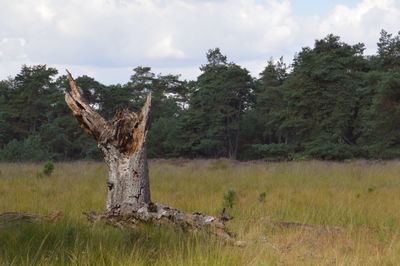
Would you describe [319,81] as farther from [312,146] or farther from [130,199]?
[130,199]

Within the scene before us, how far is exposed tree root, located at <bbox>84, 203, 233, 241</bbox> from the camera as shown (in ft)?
17.0

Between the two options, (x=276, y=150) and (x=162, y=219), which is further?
(x=276, y=150)

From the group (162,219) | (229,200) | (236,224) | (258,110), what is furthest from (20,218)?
(258,110)

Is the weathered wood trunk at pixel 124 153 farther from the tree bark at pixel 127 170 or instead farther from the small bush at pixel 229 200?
the small bush at pixel 229 200

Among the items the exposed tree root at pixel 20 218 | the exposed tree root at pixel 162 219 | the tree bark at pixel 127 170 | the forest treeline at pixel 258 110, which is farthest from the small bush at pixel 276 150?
the exposed tree root at pixel 20 218

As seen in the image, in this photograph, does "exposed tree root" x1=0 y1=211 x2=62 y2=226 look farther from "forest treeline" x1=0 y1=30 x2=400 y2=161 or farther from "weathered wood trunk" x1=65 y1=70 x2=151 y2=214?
"forest treeline" x1=0 y1=30 x2=400 y2=161

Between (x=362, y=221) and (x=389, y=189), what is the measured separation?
4.01 meters

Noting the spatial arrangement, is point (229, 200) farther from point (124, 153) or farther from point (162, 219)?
Result: point (162, 219)

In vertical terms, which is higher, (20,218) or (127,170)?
(127,170)

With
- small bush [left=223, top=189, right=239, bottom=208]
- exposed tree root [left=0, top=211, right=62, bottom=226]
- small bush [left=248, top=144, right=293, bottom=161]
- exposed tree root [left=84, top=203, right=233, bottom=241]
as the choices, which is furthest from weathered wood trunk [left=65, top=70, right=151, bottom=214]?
small bush [left=248, top=144, right=293, bottom=161]

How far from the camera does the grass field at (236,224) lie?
3664 millimetres

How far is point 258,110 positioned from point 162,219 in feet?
136

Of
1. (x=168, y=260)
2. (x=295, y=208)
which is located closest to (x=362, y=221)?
(x=295, y=208)

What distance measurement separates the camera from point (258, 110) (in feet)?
151
